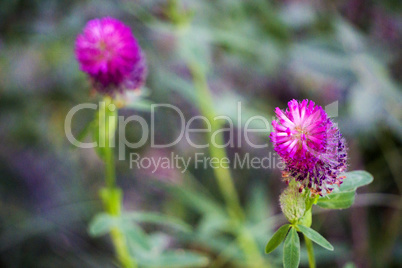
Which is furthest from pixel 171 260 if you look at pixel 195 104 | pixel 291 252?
pixel 195 104

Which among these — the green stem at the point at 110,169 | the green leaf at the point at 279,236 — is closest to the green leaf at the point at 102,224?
the green stem at the point at 110,169

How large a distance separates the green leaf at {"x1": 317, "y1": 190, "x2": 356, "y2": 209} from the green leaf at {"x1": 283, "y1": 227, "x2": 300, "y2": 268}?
0.24 feet

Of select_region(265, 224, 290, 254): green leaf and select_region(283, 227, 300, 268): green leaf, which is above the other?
select_region(265, 224, 290, 254): green leaf

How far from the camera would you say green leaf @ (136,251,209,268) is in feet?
2.94

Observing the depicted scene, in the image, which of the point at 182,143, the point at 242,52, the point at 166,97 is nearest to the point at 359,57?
the point at 242,52

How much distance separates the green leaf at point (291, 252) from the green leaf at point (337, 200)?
0.07m

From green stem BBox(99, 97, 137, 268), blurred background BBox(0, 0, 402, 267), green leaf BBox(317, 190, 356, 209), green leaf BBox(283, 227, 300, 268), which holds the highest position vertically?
blurred background BBox(0, 0, 402, 267)

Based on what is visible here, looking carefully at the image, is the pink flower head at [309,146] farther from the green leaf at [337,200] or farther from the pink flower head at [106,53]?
the pink flower head at [106,53]

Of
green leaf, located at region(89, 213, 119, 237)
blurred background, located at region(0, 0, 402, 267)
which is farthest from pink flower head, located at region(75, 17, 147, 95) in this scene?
blurred background, located at region(0, 0, 402, 267)

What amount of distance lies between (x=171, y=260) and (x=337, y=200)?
17.5 inches

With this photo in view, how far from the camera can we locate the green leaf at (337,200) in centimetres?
56

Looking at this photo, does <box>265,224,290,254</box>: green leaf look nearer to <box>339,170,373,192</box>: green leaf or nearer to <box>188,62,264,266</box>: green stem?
<box>339,170,373,192</box>: green leaf

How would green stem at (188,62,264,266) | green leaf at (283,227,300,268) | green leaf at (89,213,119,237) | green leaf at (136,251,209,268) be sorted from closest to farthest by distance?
green leaf at (283,227,300,268), green leaf at (89,213,119,237), green leaf at (136,251,209,268), green stem at (188,62,264,266)

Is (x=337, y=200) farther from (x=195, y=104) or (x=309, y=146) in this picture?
(x=195, y=104)
